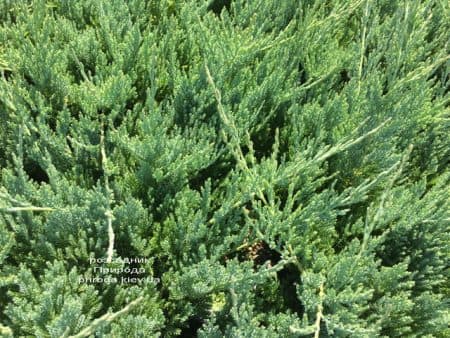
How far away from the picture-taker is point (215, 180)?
5.96 ft

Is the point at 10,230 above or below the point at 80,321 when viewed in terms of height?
above

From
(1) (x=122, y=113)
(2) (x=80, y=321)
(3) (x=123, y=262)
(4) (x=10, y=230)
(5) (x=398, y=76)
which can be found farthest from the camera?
(5) (x=398, y=76)

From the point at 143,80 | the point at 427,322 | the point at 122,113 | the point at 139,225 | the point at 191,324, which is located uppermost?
the point at 143,80

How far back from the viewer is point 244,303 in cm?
145

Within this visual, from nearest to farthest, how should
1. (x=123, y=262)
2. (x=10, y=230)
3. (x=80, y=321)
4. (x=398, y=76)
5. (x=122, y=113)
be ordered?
(x=80, y=321) < (x=123, y=262) < (x=10, y=230) < (x=122, y=113) < (x=398, y=76)

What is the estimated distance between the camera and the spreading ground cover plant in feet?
4.95

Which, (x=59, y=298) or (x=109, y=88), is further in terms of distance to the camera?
(x=109, y=88)

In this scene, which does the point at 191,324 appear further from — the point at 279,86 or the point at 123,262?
the point at 279,86

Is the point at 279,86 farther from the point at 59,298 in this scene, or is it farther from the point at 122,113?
the point at 59,298

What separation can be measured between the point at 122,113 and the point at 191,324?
36.2 inches

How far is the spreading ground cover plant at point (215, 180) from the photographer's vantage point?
1.51m

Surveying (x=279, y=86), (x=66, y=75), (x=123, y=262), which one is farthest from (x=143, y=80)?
(x=123, y=262)

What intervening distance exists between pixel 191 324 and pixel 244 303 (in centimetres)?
46

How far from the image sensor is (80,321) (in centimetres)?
139
